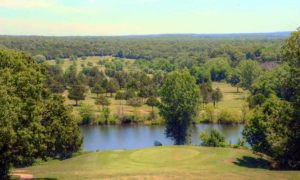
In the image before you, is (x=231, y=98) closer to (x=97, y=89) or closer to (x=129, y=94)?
(x=129, y=94)

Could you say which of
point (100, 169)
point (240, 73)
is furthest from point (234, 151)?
point (240, 73)

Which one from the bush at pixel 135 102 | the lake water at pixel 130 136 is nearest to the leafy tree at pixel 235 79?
the bush at pixel 135 102

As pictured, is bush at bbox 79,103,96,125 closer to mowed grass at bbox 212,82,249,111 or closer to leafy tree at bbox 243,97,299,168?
mowed grass at bbox 212,82,249,111

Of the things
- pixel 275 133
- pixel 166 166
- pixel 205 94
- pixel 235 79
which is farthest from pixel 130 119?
pixel 235 79

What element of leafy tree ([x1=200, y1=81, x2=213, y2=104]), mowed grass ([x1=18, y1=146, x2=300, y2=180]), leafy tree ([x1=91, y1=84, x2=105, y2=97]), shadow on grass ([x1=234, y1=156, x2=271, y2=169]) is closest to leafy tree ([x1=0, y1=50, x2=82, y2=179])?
mowed grass ([x1=18, y1=146, x2=300, y2=180])

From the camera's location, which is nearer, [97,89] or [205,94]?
[205,94]

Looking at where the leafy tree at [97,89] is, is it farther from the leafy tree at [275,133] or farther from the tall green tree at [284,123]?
the tall green tree at [284,123]

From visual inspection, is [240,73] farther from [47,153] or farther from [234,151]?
[47,153]
